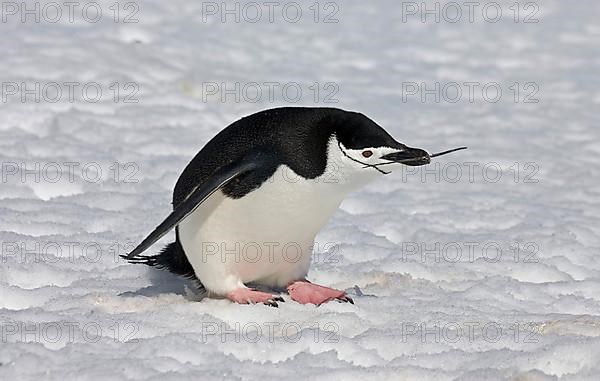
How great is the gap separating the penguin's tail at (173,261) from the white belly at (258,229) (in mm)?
127

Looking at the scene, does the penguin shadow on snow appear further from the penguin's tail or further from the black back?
the black back

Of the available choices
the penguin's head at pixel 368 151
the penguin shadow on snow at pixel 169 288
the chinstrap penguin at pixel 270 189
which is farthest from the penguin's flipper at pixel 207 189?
the penguin shadow on snow at pixel 169 288

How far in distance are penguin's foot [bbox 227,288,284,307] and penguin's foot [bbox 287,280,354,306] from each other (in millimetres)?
97

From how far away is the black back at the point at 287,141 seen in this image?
2918 millimetres

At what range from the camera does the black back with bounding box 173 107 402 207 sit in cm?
292

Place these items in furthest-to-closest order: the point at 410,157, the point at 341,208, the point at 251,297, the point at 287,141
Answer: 1. the point at 341,208
2. the point at 251,297
3. the point at 287,141
4. the point at 410,157

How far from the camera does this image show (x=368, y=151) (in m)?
2.87

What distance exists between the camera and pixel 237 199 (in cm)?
299

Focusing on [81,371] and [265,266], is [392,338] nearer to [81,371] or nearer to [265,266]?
[265,266]

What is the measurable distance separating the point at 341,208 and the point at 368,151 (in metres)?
1.83

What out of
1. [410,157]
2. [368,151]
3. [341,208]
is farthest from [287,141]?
[341,208]

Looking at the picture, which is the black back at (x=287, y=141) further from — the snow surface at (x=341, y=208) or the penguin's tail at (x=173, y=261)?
the snow surface at (x=341, y=208)

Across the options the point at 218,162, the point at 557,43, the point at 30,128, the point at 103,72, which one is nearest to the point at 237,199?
the point at 218,162

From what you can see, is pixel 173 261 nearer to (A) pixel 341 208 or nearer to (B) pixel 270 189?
(B) pixel 270 189
